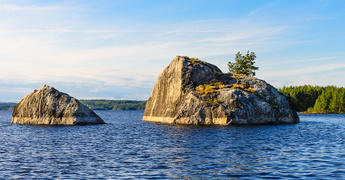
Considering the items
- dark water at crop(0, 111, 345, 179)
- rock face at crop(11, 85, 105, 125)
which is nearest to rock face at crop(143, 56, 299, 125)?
rock face at crop(11, 85, 105, 125)

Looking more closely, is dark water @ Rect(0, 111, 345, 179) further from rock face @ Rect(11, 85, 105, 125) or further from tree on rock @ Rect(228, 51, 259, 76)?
tree on rock @ Rect(228, 51, 259, 76)

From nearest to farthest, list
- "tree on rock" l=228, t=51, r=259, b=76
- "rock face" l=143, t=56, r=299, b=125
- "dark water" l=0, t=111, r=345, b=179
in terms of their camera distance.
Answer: "dark water" l=0, t=111, r=345, b=179
"rock face" l=143, t=56, r=299, b=125
"tree on rock" l=228, t=51, r=259, b=76

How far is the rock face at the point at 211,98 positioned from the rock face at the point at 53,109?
1918cm

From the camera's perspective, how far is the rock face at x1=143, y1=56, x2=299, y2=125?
66.9m

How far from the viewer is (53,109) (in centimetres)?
6806

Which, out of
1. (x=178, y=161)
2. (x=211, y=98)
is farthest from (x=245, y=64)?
(x=178, y=161)

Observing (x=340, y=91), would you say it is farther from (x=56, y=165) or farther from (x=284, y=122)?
(x=56, y=165)

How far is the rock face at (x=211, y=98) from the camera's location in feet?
220

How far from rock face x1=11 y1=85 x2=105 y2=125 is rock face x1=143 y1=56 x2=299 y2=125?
755 inches

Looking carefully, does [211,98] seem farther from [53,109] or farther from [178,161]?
[178,161]

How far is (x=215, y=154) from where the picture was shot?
97.0 feet

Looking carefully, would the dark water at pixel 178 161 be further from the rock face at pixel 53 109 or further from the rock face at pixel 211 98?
the rock face at pixel 53 109

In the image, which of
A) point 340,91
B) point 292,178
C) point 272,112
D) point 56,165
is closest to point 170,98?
point 272,112

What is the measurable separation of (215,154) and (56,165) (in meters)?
13.1
